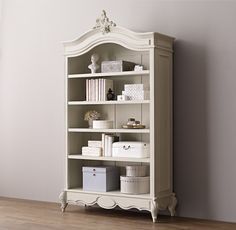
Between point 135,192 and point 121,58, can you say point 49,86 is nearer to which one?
point 121,58

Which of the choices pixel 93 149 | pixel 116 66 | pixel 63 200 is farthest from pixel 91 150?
Answer: pixel 116 66

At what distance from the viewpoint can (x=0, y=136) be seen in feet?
21.2

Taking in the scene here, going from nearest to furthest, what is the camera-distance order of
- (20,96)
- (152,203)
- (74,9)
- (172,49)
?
(152,203)
(172,49)
(74,9)
(20,96)

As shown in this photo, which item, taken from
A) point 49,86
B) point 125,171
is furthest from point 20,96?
point 125,171

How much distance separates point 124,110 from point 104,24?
87 cm

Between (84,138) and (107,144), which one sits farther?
(84,138)

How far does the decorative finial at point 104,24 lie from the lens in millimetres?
5191

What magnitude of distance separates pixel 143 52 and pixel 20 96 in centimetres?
170

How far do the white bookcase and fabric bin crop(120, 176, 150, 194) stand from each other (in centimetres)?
6

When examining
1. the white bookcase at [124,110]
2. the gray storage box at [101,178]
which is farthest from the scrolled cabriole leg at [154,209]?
the gray storage box at [101,178]

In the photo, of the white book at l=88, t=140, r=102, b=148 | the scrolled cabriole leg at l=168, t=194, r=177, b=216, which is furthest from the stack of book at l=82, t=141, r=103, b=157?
the scrolled cabriole leg at l=168, t=194, r=177, b=216

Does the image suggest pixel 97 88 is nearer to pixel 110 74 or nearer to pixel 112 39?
pixel 110 74

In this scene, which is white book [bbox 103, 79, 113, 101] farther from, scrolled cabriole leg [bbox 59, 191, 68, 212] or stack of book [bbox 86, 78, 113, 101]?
scrolled cabriole leg [bbox 59, 191, 68, 212]

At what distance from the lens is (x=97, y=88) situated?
5.39 metres
